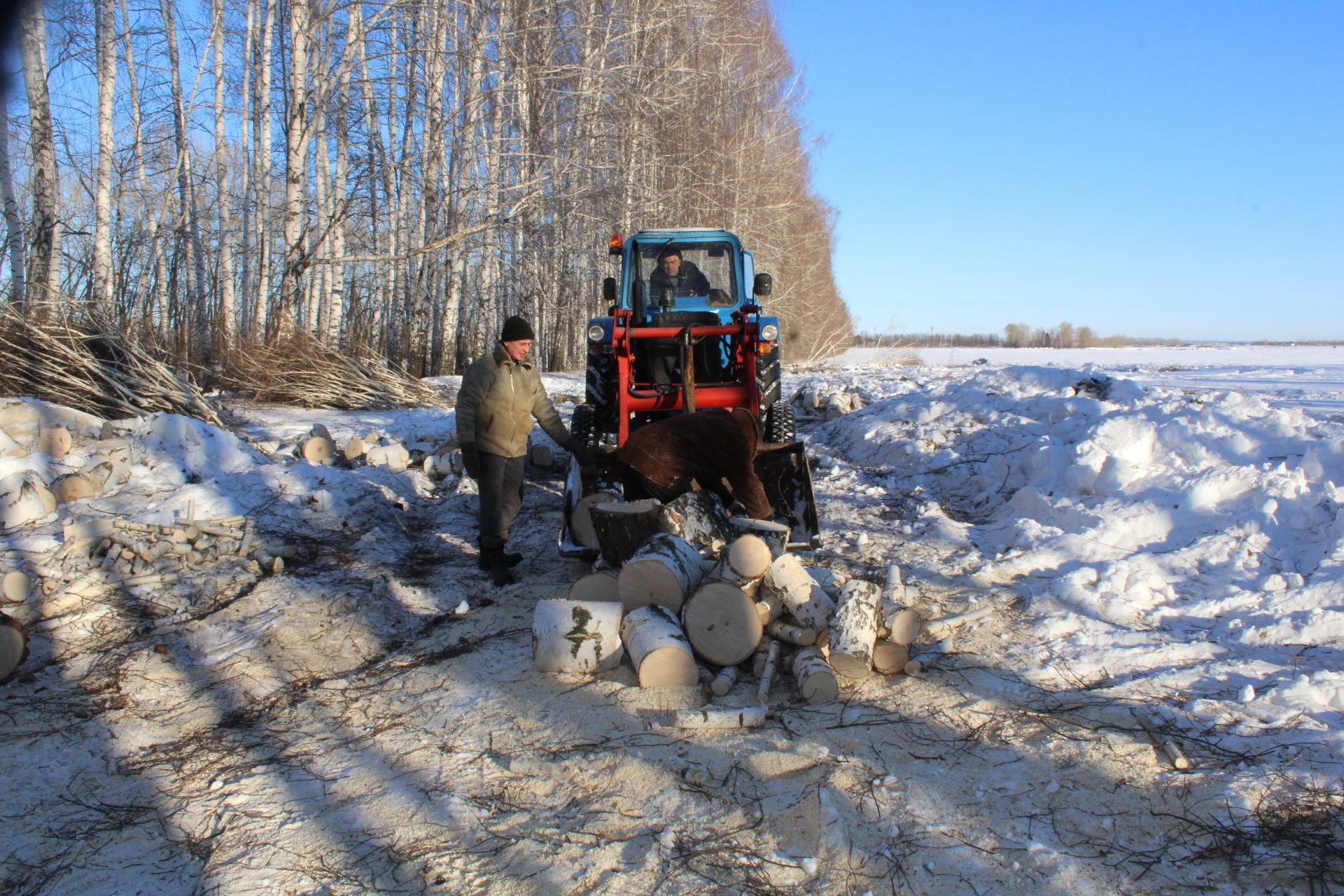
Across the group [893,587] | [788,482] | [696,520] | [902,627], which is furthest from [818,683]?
[788,482]

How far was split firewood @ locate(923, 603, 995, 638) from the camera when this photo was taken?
4012 mm

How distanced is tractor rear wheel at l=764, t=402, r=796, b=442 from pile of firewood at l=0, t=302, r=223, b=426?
4988mm

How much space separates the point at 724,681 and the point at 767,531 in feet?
3.95

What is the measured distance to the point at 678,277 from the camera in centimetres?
743

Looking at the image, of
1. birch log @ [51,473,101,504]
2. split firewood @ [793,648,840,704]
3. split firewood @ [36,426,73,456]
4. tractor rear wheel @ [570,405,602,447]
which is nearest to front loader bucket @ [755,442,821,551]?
split firewood @ [793,648,840,704]

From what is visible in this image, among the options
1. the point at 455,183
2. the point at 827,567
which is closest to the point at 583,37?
the point at 455,183

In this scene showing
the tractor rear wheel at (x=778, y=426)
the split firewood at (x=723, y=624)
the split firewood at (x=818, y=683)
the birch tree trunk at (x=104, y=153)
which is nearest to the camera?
the split firewood at (x=818, y=683)

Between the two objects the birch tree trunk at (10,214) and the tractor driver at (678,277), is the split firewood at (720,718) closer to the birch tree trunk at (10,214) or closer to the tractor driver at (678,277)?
the tractor driver at (678,277)

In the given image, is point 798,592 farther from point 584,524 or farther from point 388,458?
point 388,458

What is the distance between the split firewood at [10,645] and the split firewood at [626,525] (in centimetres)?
268

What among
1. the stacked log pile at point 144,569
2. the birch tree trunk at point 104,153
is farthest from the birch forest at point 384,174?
the stacked log pile at point 144,569

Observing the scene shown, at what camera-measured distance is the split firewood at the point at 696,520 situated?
4.51 meters

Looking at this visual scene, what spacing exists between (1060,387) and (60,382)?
32.9 ft

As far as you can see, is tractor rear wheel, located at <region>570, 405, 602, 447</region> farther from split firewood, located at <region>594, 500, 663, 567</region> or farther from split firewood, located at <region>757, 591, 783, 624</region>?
split firewood, located at <region>757, 591, 783, 624</region>
